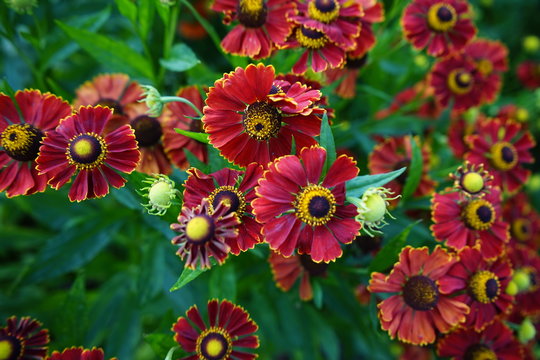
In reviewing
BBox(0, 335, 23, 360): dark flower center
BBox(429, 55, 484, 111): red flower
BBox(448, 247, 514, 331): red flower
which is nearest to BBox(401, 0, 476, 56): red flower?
BBox(429, 55, 484, 111): red flower

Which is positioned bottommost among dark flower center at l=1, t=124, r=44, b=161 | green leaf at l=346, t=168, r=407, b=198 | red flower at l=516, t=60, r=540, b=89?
green leaf at l=346, t=168, r=407, b=198

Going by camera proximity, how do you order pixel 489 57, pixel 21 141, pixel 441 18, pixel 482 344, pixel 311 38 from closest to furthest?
pixel 21 141 < pixel 311 38 < pixel 482 344 < pixel 441 18 < pixel 489 57

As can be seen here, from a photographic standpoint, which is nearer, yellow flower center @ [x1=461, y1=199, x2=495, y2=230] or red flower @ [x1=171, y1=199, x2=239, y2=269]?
red flower @ [x1=171, y1=199, x2=239, y2=269]

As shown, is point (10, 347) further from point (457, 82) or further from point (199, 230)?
point (457, 82)

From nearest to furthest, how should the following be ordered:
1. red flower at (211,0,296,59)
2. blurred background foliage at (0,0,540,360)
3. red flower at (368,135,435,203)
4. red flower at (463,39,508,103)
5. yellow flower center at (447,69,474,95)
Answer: red flower at (211,0,296,59), blurred background foliage at (0,0,540,360), red flower at (368,135,435,203), yellow flower center at (447,69,474,95), red flower at (463,39,508,103)

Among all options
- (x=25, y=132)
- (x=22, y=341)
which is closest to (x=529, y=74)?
(x=25, y=132)

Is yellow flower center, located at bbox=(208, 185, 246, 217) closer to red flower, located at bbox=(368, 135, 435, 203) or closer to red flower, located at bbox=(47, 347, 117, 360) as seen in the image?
red flower, located at bbox=(47, 347, 117, 360)

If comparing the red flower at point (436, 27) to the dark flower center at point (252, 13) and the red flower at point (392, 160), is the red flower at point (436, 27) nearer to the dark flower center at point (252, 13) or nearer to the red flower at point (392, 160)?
the red flower at point (392, 160)
